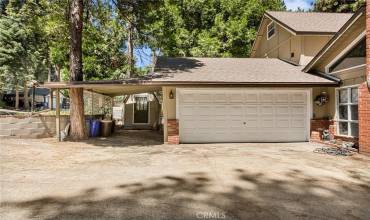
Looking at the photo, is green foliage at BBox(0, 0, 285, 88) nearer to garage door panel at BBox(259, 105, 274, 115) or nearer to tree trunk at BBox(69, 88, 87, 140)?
tree trunk at BBox(69, 88, 87, 140)

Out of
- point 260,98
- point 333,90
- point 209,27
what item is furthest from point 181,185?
point 209,27

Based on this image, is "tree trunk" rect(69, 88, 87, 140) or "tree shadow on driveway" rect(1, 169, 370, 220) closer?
"tree shadow on driveway" rect(1, 169, 370, 220)

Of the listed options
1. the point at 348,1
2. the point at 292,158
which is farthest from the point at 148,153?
the point at 348,1

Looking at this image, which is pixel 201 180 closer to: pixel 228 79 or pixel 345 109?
pixel 228 79

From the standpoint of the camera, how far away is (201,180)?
659 cm

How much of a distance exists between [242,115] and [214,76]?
2.01 meters

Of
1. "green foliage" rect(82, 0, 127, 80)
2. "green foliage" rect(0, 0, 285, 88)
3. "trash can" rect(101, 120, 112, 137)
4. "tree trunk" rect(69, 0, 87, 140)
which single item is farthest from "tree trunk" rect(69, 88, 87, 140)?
"green foliage" rect(82, 0, 127, 80)

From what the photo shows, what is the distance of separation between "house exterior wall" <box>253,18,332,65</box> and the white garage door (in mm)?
3203

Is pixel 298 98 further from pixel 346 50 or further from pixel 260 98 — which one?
pixel 346 50

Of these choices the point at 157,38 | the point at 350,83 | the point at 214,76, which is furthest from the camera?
the point at 157,38

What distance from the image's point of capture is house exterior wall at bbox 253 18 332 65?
15750 millimetres

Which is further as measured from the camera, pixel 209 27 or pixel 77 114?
pixel 209 27

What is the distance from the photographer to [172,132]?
1270cm

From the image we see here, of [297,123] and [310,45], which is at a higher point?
[310,45]
